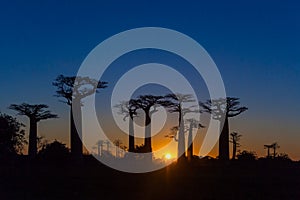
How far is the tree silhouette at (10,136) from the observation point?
30.5 m

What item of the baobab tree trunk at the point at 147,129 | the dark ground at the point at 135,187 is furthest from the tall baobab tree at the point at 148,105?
the dark ground at the point at 135,187

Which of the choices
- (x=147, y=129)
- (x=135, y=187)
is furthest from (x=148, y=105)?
(x=135, y=187)

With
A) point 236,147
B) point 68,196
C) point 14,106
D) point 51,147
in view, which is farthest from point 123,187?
point 236,147

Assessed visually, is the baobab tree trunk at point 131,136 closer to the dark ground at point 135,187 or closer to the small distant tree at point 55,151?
the small distant tree at point 55,151

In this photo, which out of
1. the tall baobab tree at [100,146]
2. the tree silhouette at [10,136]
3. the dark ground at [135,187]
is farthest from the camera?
the tall baobab tree at [100,146]

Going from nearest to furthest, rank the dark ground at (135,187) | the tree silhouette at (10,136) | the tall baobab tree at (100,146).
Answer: the dark ground at (135,187) → the tree silhouette at (10,136) → the tall baobab tree at (100,146)

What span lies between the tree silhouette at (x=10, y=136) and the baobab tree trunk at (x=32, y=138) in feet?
2.64

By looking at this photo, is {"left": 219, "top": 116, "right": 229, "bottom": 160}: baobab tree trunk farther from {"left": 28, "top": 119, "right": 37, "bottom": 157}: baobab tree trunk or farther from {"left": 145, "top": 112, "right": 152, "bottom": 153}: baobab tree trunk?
{"left": 28, "top": 119, "right": 37, "bottom": 157}: baobab tree trunk

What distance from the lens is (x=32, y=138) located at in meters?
35.4

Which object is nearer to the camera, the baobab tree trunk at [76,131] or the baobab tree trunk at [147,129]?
the baobab tree trunk at [76,131]

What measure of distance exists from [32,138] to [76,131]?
12.9 ft

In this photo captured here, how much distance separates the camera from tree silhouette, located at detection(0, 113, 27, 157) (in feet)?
100

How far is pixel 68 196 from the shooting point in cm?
1733

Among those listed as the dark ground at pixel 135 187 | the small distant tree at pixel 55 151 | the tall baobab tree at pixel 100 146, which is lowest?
the dark ground at pixel 135 187
